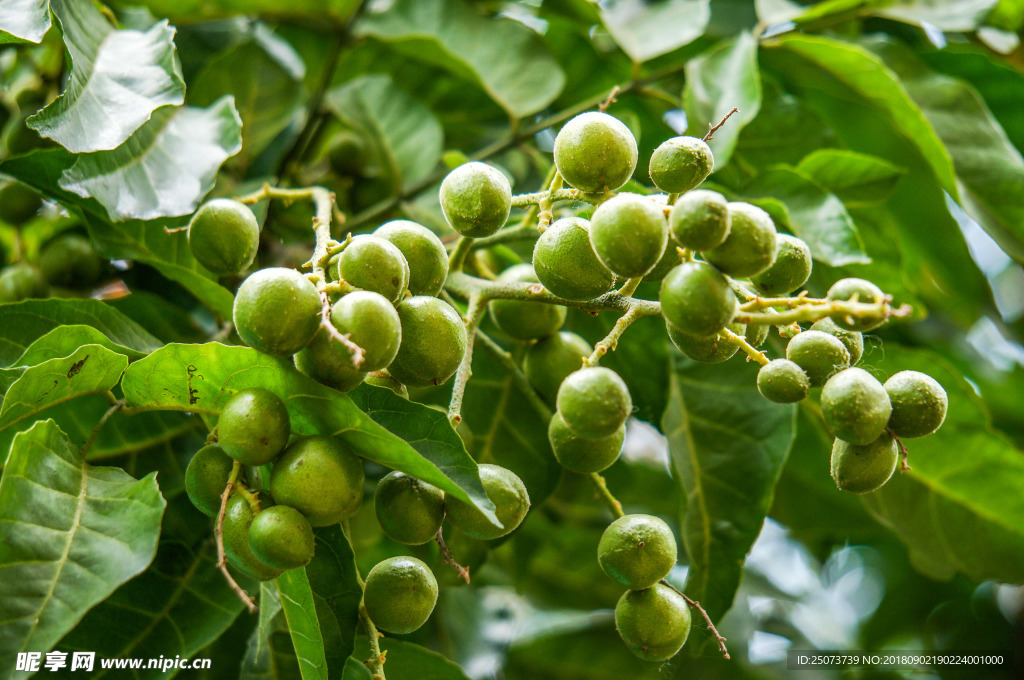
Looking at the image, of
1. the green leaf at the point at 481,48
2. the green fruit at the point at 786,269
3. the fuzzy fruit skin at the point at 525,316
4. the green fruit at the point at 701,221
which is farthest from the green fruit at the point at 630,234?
the green leaf at the point at 481,48

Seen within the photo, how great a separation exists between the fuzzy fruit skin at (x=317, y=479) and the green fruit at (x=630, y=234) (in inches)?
10.4

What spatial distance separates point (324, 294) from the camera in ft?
2.12

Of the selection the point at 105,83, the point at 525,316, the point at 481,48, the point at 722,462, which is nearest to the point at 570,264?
the point at 525,316

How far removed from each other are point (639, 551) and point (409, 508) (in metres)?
0.21

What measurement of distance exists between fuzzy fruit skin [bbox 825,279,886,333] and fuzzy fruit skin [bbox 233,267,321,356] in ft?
1.32

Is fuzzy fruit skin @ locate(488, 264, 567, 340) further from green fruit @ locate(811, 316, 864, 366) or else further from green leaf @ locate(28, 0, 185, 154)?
green leaf @ locate(28, 0, 185, 154)

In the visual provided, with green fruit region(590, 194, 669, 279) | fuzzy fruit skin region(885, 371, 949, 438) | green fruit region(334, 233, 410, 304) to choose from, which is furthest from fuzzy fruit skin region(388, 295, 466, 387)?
Result: fuzzy fruit skin region(885, 371, 949, 438)

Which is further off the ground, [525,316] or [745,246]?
[745,246]

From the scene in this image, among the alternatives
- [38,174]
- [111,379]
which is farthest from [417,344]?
→ [38,174]

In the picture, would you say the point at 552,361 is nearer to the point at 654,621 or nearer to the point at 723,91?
the point at 654,621

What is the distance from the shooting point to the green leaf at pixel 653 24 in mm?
1250

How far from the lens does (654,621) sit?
0.75 metres

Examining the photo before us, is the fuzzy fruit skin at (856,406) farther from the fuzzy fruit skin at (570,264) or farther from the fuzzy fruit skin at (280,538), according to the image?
the fuzzy fruit skin at (280,538)

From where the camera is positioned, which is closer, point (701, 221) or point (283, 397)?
point (701, 221)
